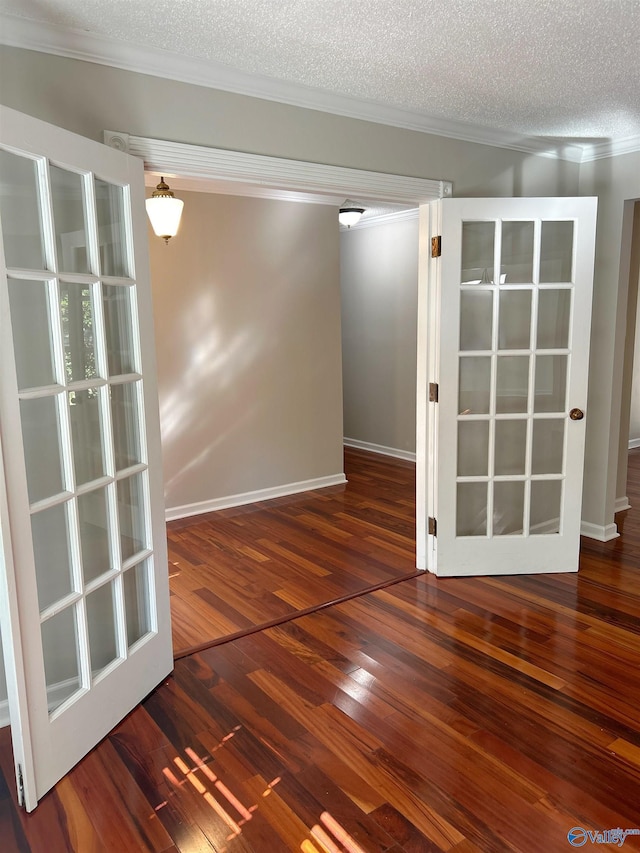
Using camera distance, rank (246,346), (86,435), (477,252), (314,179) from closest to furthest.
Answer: (86,435) → (314,179) → (477,252) → (246,346)

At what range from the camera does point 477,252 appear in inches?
130

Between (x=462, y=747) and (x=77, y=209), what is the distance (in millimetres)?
2186

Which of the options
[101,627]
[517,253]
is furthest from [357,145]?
[101,627]

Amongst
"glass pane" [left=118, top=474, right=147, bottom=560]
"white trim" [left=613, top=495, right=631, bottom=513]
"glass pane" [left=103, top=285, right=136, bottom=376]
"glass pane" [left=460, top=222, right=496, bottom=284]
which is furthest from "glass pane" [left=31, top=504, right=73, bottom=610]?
"white trim" [left=613, top=495, right=631, bottom=513]

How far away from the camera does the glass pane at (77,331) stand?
202 centimetres

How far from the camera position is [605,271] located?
12.3 ft

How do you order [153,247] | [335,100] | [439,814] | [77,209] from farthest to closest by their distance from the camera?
[153,247] < [335,100] < [77,209] < [439,814]

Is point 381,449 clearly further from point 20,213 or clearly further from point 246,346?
point 20,213

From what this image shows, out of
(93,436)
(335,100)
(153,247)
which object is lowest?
(93,436)

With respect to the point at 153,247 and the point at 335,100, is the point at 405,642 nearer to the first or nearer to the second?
the point at 335,100

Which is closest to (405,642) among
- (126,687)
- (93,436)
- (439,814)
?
(439,814)

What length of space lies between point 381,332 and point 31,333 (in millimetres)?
4909

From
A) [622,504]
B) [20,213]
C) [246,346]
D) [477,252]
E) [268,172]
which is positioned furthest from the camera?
[246,346]

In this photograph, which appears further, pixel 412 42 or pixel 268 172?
pixel 268 172
